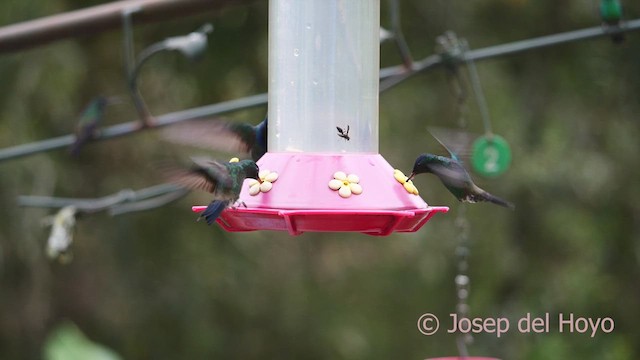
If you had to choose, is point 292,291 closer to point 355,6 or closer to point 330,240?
point 330,240

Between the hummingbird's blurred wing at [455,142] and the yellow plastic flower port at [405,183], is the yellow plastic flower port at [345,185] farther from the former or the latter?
the hummingbird's blurred wing at [455,142]

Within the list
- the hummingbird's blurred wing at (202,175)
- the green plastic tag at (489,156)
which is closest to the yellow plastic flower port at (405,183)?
the hummingbird's blurred wing at (202,175)

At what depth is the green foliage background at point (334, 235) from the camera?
501cm

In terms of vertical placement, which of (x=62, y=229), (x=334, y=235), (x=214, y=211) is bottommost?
(x=334, y=235)

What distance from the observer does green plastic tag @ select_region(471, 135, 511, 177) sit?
293cm

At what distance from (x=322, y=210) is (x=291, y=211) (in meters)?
0.06

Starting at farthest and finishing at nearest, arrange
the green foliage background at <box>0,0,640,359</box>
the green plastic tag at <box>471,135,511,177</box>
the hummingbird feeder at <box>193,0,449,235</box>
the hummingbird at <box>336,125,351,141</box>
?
Answer: 1. the green foliage background at <box>0,0,640,359</box>
2. the green plastic tag at <box>471,135,511,177</box>
3. the hummingbird at <box>336,125,351,141</box>
4. the hummingbird feeder at <box>193,0,449,235</box>

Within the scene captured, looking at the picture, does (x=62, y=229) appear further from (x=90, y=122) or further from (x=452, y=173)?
(x=452, y=173)

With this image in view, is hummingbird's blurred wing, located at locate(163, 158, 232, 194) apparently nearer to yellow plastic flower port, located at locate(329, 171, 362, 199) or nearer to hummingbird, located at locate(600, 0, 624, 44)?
yellow plastic flower port, located at locate(329, 171, 362, 199)

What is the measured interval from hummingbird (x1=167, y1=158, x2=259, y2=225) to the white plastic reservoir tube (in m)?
0.27

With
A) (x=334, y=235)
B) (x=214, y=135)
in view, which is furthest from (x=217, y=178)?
(x=334, y=235)

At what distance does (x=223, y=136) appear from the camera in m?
2.43

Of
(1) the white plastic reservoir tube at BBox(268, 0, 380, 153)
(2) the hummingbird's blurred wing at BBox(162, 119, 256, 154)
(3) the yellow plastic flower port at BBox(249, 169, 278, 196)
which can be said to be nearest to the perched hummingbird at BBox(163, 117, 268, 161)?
(2) the hummingbird's blurred wing at BBox(162, 119, 256, 154)

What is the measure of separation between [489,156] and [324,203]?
1056 millimetres
